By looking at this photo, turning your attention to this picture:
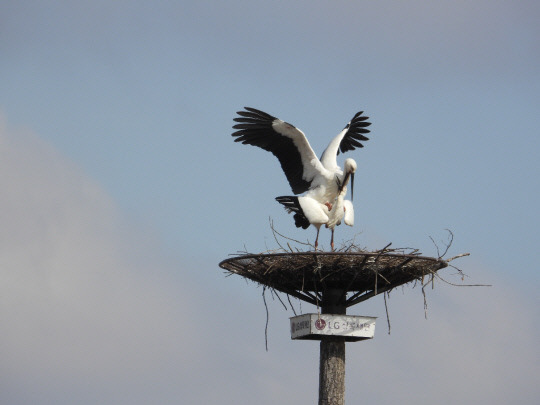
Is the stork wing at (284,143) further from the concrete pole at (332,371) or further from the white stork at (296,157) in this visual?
the concrete pole at (332,371)

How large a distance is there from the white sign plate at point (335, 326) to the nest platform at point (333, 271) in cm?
38

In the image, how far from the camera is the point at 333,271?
13.1 meters

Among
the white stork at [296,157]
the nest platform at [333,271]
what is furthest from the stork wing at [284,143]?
the nest platform at [333,271]

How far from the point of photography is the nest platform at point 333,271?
42.3ft

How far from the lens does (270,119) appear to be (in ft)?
49.7

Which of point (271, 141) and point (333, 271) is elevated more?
point (271, 141)

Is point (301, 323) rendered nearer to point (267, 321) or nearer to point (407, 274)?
point (267, 321)

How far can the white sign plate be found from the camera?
13.2 m

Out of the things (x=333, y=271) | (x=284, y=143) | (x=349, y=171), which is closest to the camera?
(x=333, y=271)

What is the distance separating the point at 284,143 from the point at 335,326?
322 cm

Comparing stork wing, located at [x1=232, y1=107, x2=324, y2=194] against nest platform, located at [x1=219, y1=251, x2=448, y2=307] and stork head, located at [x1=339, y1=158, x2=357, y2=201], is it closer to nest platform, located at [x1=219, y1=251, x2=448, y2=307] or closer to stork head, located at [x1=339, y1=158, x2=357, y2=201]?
stork head, located at [x1=339, y1=158, x2=357, y2=201]

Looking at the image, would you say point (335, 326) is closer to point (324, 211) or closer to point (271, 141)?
point (324, 211)

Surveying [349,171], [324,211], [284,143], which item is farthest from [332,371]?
[284,143]

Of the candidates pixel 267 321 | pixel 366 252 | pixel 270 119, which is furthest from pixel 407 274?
pixel 270 119
